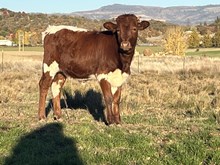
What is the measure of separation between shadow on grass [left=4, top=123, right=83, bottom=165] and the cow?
1.64m

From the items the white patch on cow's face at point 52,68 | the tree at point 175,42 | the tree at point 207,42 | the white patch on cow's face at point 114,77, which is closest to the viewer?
the white patch on cow's face at point 114,77

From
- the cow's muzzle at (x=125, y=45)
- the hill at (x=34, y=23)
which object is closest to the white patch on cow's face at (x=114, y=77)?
the cow's muzzle at (x=125, y=45)

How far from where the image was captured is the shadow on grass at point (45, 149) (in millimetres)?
6750

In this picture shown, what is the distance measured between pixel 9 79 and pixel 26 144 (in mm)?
13213

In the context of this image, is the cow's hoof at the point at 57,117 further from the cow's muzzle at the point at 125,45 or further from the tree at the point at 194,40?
the tree at the point at 194,40

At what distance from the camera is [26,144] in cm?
780

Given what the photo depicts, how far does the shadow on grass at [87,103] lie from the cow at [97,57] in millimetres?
1106

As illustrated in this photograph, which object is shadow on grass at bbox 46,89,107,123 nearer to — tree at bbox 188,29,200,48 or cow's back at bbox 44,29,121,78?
cow's back at bbox 44,29,121,78

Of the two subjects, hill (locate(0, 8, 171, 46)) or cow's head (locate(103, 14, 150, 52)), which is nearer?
cow's head (locate(103, 14, 150, 52))

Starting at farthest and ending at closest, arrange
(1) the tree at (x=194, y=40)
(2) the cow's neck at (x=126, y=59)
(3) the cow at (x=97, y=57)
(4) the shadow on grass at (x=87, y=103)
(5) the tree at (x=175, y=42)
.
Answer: (1) the tree at (x=194, y=40) < (5) the tree at (x=175, y=42) < (4) the shadow on grass at (x=87, y=103) < (2) the cow's neck at (x=126, y=59) < (3) the cow at (x=97, y=57)

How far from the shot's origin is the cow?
951cm

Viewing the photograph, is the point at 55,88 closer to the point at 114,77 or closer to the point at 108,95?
the point at 108,95

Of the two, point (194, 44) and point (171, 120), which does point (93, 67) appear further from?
point (194, 44)

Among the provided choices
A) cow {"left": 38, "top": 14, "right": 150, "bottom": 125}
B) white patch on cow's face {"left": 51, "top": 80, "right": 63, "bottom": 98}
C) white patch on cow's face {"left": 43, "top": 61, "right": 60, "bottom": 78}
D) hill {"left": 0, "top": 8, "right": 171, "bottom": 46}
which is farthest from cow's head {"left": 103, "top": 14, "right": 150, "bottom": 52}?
hill {"left": 0, "top": 8, "right": 171, "bottom": 46}
